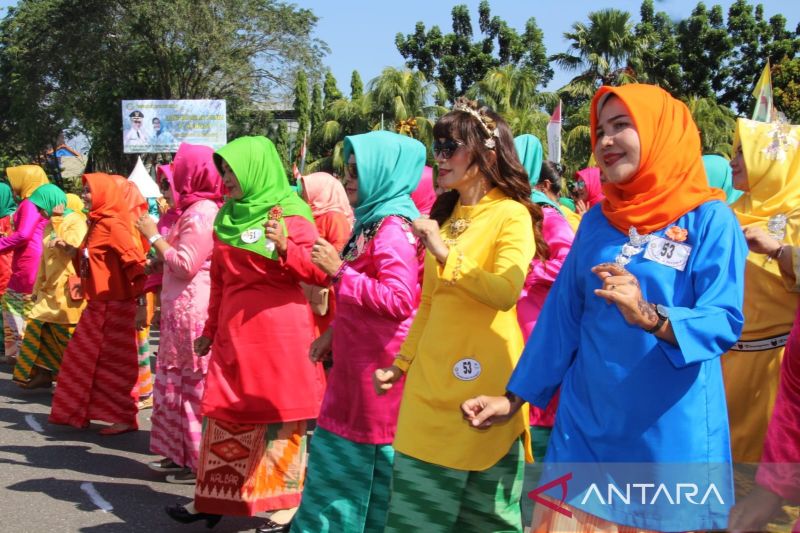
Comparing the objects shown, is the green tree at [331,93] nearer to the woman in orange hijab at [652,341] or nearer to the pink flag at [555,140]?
the pink flag at [555,140]

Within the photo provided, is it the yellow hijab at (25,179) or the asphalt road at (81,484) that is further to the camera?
the yellow hijab at (25,179)

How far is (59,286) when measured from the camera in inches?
328

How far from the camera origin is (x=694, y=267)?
2369 mm

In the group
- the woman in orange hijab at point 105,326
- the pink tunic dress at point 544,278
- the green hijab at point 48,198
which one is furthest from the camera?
the green hijab at point 48,198

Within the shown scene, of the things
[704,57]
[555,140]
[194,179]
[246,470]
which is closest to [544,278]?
[246,470]

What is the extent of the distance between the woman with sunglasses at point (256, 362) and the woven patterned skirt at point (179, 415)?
88cm

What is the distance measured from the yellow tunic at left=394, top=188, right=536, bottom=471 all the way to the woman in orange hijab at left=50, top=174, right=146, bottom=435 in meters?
4.23

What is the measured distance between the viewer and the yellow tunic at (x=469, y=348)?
9.87ft

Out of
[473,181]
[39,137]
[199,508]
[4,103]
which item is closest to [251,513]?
[199,508]

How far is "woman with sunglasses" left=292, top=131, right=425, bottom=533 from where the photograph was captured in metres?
3.79

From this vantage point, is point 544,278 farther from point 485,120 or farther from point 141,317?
point 141,317

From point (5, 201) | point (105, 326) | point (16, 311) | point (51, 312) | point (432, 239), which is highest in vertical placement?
point (432, 239)

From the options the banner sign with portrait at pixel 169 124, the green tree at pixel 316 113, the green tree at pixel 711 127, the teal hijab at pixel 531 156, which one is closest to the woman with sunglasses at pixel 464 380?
the teal hijab at pixel 531 156

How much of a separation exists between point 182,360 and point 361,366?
2161 millimetres
